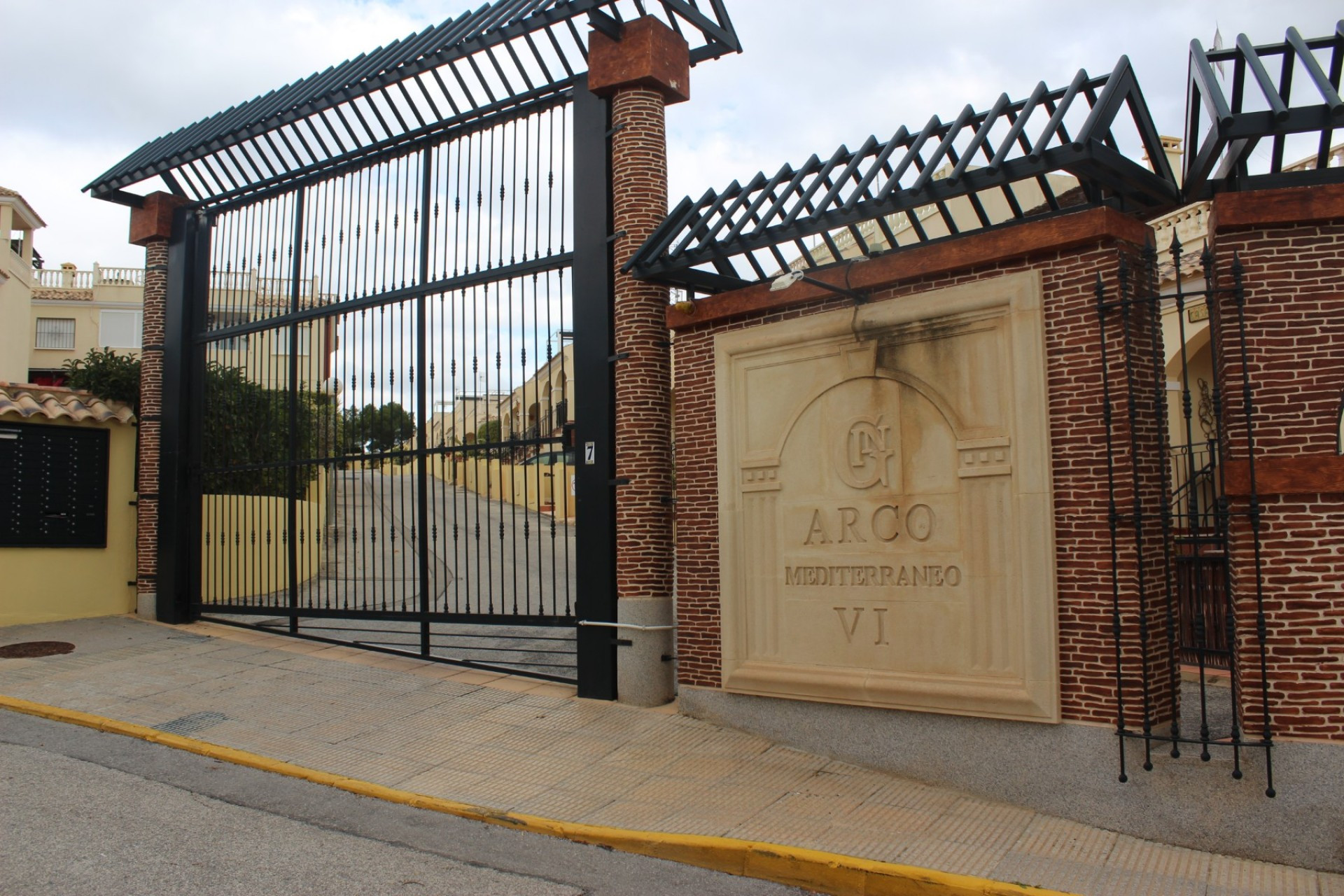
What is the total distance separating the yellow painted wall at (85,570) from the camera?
41.3 ft

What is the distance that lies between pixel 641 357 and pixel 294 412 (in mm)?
4909

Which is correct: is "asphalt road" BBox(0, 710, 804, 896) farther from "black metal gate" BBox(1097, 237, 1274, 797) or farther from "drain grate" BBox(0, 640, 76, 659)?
"drain grate" BBox(0, 640, 76, 659)

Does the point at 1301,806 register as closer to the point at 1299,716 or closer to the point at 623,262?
the point at 1299,716

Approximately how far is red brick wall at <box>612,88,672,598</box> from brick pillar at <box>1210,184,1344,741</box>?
4.60 meters

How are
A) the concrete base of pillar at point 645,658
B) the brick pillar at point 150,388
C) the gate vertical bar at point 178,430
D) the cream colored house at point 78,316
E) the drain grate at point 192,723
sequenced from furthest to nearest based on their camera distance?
1. the cream colored house at point 78,316
2. the brick pillar at point 150,388
3. the gate vertical bar at point 178,430
4. the concrete base of pillar at point 645,658
5. the drain grate at point 192,723

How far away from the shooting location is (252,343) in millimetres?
13492

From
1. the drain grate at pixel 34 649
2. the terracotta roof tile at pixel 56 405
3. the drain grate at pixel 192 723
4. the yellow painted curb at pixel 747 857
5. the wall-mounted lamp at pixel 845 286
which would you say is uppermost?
the wall-mounted lamp at pixel 845 286

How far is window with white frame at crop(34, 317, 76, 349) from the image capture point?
40188 mm

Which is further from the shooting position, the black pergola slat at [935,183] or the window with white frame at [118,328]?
the window with white frame at [118,328]

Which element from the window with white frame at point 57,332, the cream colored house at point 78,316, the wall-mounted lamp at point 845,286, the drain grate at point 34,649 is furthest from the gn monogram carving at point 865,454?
the window with white frame at point 57,332

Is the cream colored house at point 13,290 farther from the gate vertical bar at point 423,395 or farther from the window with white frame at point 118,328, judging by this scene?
the gate vertical bar at point 423,395

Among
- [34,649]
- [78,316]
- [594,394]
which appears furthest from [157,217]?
[78,316]

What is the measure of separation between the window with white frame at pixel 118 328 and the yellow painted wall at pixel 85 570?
1176 inches

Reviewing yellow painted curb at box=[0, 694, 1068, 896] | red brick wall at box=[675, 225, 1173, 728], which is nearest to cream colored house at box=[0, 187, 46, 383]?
yellow painted curb at box=[0, 694, 1068, 896]
